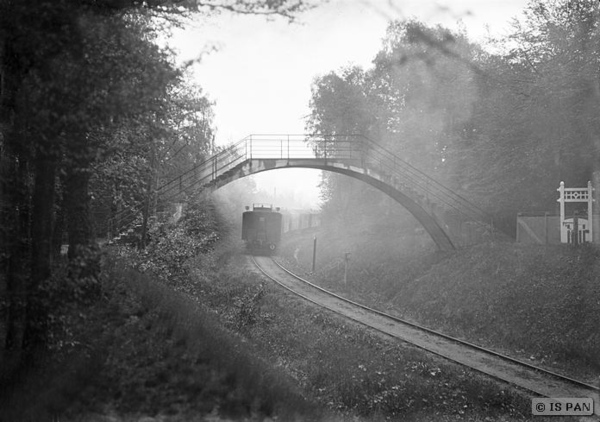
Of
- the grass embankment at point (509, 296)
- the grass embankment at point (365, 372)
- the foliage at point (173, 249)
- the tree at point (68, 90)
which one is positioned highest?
the tree at point (68, 90)

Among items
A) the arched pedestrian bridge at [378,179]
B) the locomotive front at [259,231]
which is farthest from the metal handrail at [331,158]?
the locomotive front at [259,231]

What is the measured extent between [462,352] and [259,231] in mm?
Answer: 23672

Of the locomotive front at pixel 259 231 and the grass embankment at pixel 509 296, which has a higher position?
the locomotive front at pixel 259 231

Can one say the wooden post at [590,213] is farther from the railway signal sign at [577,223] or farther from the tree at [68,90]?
the tree at [68,90]

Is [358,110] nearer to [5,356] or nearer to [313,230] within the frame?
[313,230]

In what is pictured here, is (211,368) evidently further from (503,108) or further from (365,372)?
(503,108)

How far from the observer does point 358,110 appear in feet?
99.7

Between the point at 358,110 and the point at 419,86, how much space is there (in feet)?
19.3

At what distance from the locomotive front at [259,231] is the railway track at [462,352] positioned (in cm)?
1370

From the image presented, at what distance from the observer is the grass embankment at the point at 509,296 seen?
11766 mm

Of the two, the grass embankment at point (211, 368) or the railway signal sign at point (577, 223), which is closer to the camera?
the grass embankment at point (211, 368)

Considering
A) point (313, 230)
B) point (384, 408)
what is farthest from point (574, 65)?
point (313, 230)

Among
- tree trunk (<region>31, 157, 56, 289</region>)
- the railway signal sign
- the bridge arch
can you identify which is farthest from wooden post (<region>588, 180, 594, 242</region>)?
tree trunk (<region>31, 157, 56, 289</region>)

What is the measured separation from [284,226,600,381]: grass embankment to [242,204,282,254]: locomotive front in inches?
497
